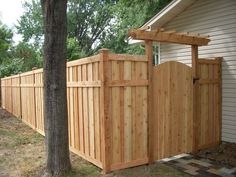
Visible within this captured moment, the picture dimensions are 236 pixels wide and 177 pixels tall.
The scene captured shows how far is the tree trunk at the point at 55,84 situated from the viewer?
5214 millimetres

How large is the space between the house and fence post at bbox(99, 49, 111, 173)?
137 inches

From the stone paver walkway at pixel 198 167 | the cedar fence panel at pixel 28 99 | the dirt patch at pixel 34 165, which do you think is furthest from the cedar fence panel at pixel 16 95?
the stone paver walkway at pixel 198 167

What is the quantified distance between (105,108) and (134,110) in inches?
25.6

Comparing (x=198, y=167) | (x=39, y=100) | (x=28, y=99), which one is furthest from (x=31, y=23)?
(x=198, y=167)

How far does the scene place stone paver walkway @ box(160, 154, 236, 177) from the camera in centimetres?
552

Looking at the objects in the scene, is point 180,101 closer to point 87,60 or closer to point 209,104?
point 209,104

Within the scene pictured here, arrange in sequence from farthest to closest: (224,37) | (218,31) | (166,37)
Result: (218,31), (224,37), (166,37)

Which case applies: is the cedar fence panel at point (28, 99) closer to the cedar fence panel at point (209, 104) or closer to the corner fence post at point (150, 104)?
the corner fence post at point (150, 104)

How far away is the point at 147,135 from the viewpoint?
19.6 feet

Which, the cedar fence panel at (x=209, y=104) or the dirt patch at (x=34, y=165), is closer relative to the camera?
the dirt patch at (x=34, y=165)

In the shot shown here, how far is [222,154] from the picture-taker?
267 inches

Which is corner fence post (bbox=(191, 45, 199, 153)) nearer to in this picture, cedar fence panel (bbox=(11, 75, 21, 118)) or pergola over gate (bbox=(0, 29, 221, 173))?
pergola over gate (bbox=(0, 29, 221, 173))

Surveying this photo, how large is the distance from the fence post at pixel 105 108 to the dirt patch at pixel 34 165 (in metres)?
0.30

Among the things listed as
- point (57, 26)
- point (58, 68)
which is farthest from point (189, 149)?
point (57, 26)
